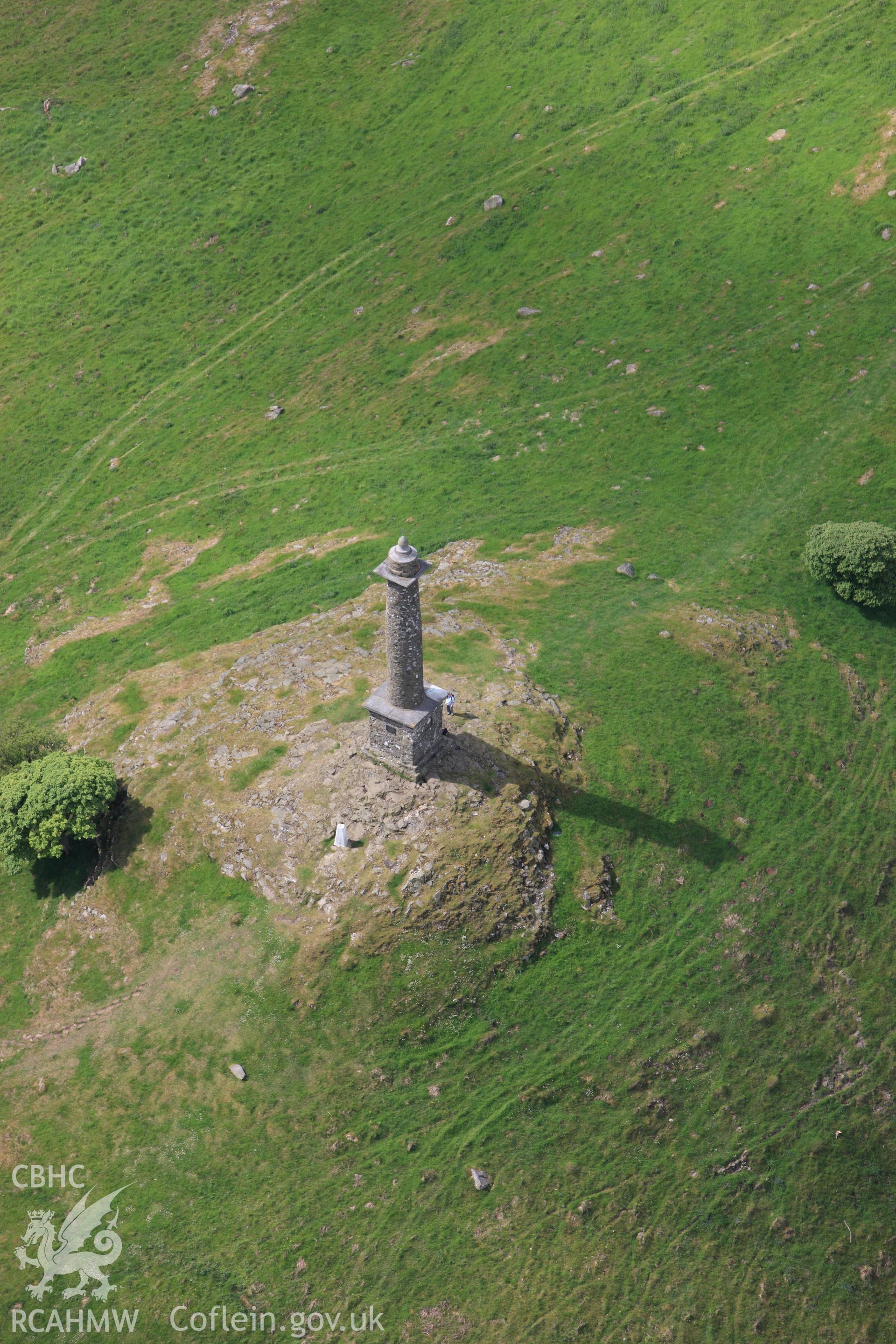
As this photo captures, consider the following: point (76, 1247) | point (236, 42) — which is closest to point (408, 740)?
point (76, 1247)

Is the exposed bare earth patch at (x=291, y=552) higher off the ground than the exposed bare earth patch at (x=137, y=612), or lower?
lower

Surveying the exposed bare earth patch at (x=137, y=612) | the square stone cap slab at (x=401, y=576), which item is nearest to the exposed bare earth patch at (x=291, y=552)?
the exposed bare earth patch at (x=137, y=612)

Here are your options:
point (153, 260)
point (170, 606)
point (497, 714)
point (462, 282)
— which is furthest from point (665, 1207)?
point (153, 260)

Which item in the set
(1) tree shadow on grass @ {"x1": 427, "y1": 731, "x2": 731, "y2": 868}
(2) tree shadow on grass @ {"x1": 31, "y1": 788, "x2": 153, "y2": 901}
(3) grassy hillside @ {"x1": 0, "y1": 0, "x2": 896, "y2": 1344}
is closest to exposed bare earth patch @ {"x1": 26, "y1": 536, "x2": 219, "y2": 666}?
(3) grassy hillside @ {"x1": 0, "y1": 0, "x2": 896, "y2": 1344}

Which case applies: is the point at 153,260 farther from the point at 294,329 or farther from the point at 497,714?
the point at 497,714

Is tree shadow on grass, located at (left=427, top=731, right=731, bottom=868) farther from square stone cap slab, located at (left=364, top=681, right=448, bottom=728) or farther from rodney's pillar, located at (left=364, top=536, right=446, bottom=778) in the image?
square stone cap slab, located at (left=364, top=681, right=448, bottom=728)

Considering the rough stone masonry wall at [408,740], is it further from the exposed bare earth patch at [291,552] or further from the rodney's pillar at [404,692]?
the exposed bare earth patch at [291,552]
